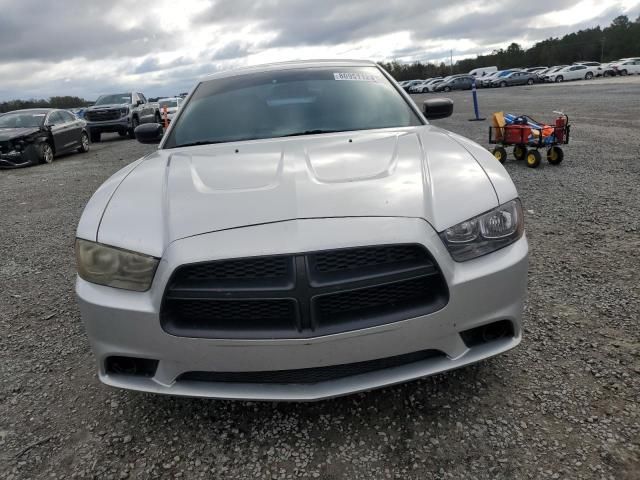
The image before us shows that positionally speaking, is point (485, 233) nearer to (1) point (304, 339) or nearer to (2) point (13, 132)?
(1) point (304, 339)

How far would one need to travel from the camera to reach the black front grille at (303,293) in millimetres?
1733

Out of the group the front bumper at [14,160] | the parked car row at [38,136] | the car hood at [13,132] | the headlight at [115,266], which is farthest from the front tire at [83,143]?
the headlight at [115,266]

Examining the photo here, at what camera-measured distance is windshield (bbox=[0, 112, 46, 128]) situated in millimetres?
12338

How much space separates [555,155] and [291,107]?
5465 mm

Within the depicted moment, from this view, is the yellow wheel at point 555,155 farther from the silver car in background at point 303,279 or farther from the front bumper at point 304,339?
the front bumper at point 304,339

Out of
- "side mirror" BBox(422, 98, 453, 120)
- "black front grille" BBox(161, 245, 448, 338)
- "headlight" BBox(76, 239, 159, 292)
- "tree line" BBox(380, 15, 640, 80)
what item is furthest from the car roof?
"tree line" BBox(380, 15, 640, 80)

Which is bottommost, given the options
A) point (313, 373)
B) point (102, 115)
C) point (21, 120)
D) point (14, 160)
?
point (313, 373)

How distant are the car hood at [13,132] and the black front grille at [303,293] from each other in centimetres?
1228

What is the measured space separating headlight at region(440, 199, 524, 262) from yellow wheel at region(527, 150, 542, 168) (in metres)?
5.65

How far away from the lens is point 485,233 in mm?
1919

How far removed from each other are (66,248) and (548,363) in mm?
4555

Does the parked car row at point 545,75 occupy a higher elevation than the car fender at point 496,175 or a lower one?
higher

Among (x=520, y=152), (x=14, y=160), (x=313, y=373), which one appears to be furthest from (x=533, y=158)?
(x=14, y=160)

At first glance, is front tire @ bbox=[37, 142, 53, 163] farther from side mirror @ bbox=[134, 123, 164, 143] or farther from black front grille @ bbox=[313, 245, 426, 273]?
black front grille @ bbox=[313, 245, 426, 273]
